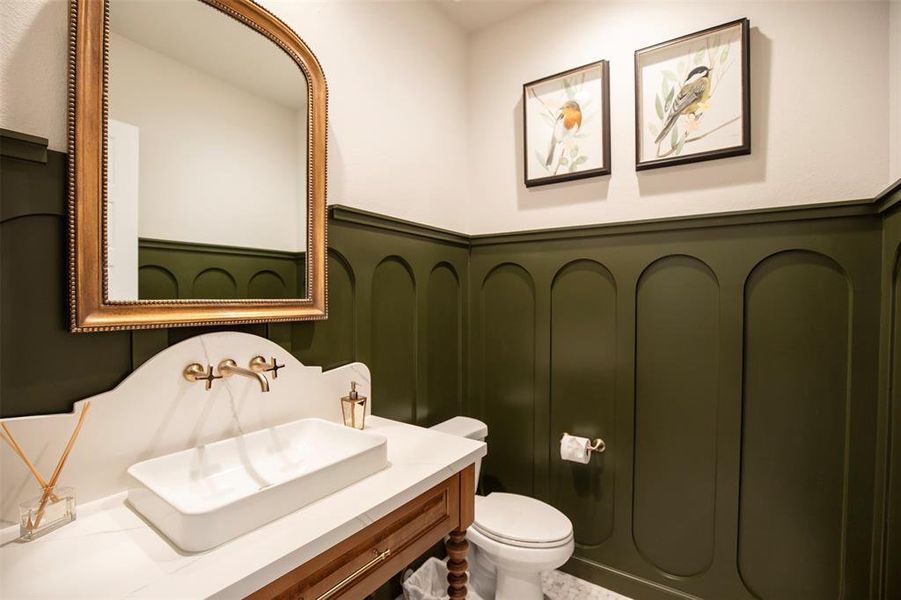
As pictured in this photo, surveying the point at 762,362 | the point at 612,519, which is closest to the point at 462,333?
the point at 612,519

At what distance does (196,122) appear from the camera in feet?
3.91

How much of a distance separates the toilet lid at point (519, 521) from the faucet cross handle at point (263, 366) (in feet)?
3.38

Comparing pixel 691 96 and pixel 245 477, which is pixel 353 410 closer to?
pixel 245 477

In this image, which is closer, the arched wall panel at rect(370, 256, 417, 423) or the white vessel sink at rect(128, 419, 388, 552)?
the white vessel sink at rect(128, 419, 388, 552)

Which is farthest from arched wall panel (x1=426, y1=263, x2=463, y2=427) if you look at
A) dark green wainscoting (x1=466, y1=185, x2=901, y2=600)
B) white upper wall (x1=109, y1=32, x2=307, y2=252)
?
white upper wall (x1=109, y1=32, x2=307, y2=252)

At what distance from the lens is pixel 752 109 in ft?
5.49

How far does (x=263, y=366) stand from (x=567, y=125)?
1731 mm

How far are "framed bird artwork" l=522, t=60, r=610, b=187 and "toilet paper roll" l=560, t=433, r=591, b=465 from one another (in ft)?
4.05

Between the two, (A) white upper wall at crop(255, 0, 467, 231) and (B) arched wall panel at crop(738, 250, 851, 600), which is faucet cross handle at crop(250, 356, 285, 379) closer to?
(A) white upper wall at crop(255, 0, 467, 231)

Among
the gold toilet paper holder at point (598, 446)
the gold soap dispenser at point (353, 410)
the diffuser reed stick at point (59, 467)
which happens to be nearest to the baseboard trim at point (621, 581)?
the gold toilet paper holder at point (598, 446)

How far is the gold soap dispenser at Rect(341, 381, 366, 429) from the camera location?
1.50 meters

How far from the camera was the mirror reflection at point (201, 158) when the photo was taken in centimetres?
103

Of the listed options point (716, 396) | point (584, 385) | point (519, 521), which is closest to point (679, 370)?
point (716, 396)

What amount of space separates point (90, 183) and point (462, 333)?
65.8 inches
